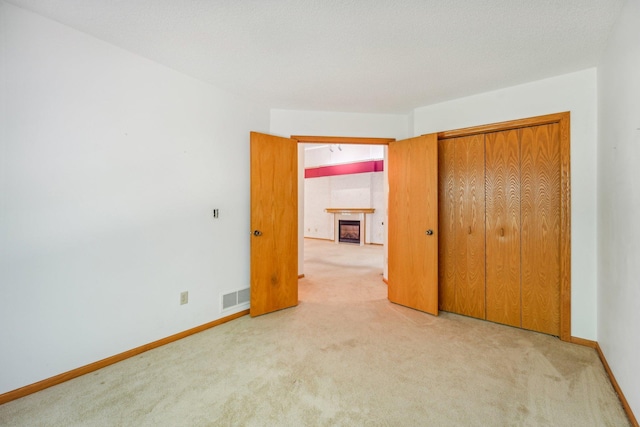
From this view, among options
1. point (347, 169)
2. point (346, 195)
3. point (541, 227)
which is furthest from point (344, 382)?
point (346, 195)

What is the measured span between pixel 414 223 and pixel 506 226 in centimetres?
88

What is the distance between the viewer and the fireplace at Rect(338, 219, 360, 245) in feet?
28.7

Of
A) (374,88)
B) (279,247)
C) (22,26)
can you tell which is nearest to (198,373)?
(279,247)

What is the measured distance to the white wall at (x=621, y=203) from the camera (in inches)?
58.5

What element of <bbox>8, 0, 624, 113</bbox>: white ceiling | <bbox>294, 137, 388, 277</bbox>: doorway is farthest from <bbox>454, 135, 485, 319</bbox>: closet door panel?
<bbox>294, 137, 388, 277</bbox>: doorway

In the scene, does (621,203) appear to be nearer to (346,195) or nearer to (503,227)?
(503,227)

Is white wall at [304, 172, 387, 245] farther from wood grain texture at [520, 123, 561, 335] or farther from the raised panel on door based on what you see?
wood grain texture at [520, 123, 561, 335]

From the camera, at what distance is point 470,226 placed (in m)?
2.90

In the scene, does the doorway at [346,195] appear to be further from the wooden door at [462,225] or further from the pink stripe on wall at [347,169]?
the wooden door at [462,225]

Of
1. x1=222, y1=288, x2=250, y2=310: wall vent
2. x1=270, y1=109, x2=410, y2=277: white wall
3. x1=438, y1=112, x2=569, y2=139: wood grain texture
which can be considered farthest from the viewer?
x1=270, y1=109, x2=410, y2=277: white wall

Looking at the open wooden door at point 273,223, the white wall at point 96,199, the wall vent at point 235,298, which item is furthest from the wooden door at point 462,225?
the white wall at point 96,199

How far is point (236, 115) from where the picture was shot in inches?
115

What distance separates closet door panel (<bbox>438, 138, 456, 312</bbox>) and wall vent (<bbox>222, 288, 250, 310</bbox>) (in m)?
2.20

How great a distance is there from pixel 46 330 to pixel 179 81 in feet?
7.02
